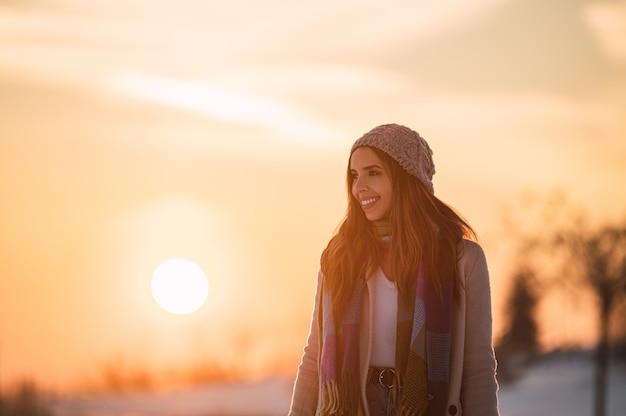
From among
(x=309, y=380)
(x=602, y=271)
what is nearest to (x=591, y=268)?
(x=602, y=271)

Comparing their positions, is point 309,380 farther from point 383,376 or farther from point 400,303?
point 400,303

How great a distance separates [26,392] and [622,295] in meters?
12.5

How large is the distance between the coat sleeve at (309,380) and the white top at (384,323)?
0.38 metres

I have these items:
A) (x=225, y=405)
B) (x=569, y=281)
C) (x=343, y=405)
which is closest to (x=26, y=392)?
(x=225, y=405)

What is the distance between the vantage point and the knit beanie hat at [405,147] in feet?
16.8

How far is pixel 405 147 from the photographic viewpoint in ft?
16.9

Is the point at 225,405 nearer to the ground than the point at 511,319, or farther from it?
nearer to the ground

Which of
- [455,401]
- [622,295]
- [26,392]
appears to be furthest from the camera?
[622,295]

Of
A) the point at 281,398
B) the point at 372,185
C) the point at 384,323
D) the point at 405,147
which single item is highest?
the point at 405,147

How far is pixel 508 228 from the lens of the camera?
25422 mm

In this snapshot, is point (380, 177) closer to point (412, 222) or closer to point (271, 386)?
point (412, 222)

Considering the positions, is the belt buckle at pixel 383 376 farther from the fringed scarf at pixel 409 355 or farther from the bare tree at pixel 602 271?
the bare tree at pixel 602 271

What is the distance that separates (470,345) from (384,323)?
1.39ft

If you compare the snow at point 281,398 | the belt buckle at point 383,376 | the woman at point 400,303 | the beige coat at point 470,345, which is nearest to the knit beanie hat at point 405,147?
the woman at point 400,303
